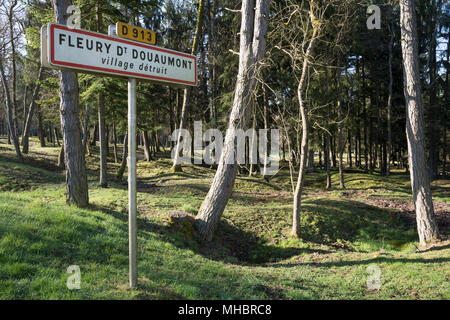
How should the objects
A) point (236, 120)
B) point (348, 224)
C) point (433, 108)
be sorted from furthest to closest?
point (433, 108) < point (348, 224) < point (236, 120)

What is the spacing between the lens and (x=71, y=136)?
22.9 ft

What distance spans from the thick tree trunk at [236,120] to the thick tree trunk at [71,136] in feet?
9.90

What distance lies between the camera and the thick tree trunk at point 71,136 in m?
7.00

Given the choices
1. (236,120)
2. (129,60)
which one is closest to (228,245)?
(236,120)

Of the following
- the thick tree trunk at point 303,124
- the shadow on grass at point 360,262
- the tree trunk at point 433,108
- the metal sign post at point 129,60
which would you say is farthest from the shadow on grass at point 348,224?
the tree trunk at point 433,108

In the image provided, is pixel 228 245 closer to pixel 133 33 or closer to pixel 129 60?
pixel 129 60

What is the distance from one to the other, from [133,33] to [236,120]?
4.52m

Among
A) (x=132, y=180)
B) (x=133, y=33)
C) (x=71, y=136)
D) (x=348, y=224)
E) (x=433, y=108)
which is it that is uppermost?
(x=433, y=108)

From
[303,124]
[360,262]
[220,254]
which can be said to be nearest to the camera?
[360,262]

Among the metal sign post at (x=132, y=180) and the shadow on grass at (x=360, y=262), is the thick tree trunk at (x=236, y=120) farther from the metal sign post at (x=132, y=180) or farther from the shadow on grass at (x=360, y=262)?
the metal sign post at (x=132, y=180)

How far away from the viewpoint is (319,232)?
29.2ft
